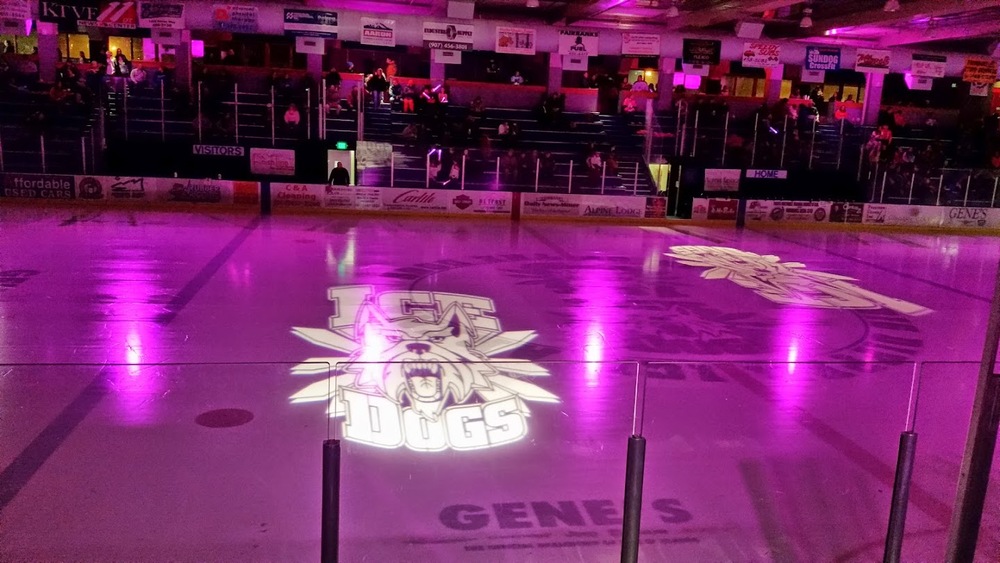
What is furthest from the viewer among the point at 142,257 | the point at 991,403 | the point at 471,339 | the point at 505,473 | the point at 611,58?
the point at 611,58

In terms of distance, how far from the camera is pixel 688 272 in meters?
12.6

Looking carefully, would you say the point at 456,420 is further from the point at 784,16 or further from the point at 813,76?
the point at 784,16

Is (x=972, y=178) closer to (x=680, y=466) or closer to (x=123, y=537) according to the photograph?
(x=680, y=466)

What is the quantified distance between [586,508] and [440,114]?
18.2 m

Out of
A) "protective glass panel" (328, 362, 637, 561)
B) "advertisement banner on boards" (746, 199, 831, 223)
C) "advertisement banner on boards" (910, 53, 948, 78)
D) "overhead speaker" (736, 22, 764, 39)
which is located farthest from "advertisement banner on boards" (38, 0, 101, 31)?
"advertisement banner on boards" (910, 53, 948, 78)

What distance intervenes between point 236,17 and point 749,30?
13518 millimetres

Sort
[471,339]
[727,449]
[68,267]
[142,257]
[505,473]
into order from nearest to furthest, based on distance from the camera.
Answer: [505,473]
[727,449]
[471,339]
[68,267]
[142,257]

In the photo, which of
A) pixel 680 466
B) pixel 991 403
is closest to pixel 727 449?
pixel 680 466

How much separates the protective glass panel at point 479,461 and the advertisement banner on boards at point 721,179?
15678 millimetres

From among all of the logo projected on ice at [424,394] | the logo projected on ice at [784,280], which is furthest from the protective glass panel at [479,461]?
the logo projected on ice at [784,280]

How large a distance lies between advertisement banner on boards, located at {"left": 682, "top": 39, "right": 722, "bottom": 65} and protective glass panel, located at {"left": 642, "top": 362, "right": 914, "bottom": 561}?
1457cm

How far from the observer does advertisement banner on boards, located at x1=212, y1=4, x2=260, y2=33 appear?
57.3 feet

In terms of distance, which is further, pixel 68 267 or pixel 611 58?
pixel 611 58

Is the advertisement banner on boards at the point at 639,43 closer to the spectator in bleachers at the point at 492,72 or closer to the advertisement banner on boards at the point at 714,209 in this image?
the advertisement banner on boards at the point at 714,209
